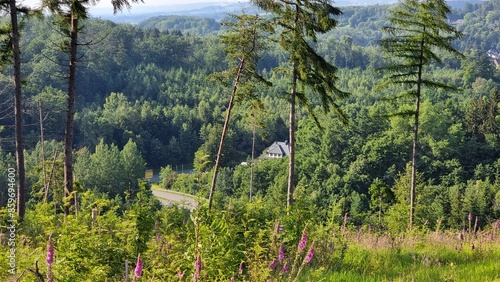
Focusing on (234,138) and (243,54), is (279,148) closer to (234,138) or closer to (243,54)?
(234,138)

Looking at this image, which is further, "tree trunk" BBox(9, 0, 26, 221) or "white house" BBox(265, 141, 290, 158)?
"white house" BBox(265, 141, 290, 158)

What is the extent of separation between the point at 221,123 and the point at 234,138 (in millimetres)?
7611

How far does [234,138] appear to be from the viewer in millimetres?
57500

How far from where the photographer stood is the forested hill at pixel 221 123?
124 feet

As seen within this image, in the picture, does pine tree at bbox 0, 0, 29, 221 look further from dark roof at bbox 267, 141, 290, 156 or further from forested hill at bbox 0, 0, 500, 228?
dark roof at bbox 267, 141, 290, 156

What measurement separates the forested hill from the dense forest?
16cm

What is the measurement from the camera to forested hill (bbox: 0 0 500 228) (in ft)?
124

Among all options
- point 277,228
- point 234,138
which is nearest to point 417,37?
point 277,228

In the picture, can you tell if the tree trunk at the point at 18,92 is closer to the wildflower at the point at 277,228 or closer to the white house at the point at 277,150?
the wildflower at the point at 277,228

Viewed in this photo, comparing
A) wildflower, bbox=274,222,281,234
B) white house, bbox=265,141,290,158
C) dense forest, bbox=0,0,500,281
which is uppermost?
wildflower, bbox=274,222,281,234

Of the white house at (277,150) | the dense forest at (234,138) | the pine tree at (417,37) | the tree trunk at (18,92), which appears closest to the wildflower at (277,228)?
the dense forest at (234,138)

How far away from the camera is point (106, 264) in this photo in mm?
3822

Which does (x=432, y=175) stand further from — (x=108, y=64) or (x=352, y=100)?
(x=108, y=64)

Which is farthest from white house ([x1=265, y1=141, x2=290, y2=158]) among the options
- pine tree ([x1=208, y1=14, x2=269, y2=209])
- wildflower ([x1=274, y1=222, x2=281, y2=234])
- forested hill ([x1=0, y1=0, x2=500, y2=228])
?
wildflower ([x1=274, y1=222, x2=281, y2=234])
